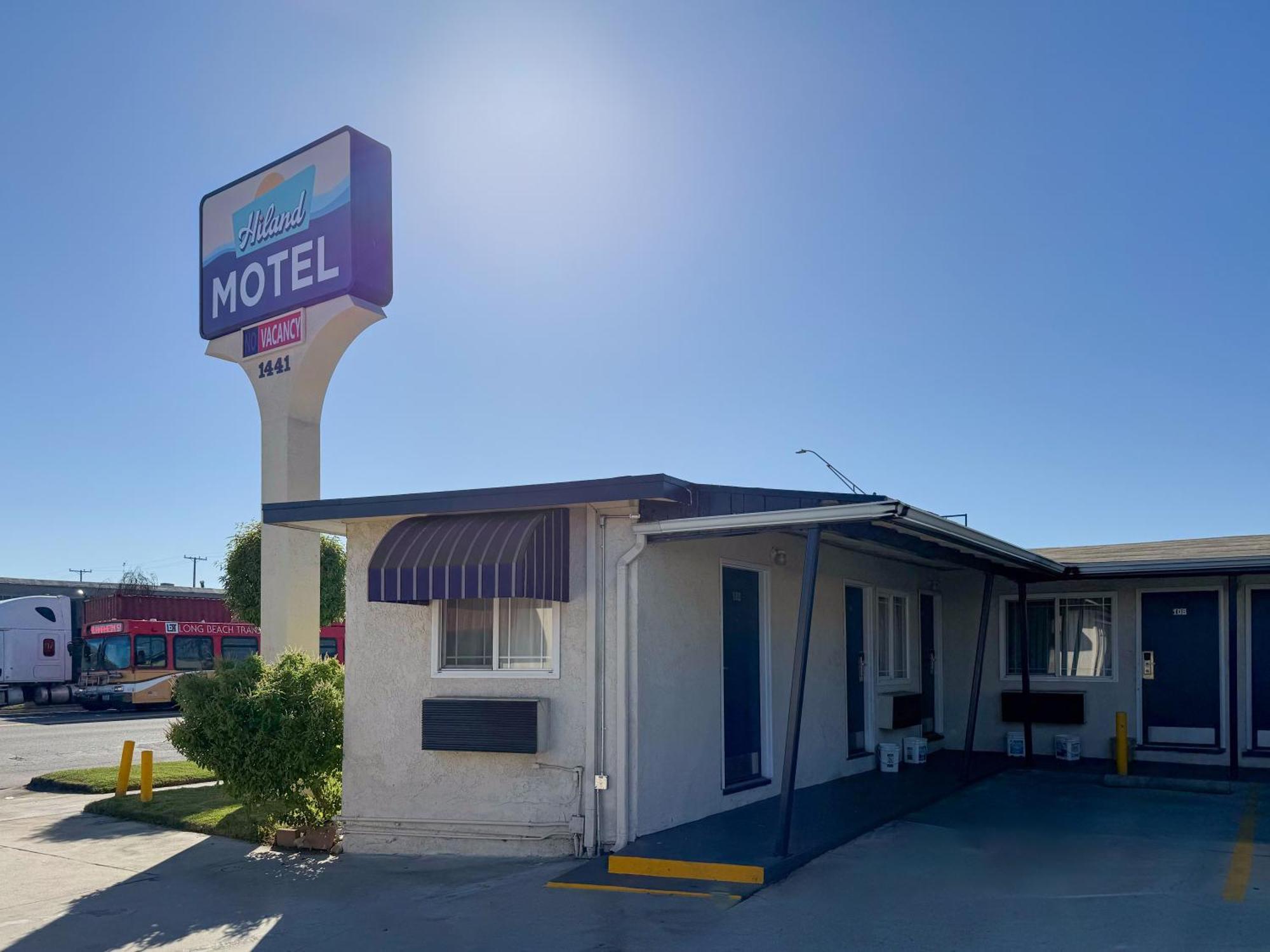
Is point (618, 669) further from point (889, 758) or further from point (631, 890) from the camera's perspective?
point (889, 758)

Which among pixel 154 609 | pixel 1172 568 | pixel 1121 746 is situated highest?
pixel 1172 568

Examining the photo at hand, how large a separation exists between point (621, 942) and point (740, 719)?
4.12 metres

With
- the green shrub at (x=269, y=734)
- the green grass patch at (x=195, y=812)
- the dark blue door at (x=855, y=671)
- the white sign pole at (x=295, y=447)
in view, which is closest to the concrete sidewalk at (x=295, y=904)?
the green grass patch at (x=195, y=812)

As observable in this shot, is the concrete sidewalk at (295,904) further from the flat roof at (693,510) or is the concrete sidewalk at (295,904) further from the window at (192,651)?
the window at (192,651)

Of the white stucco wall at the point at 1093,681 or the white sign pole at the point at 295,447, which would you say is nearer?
the white sign pole at the point at 295,447

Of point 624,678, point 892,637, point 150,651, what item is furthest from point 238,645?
point 624,678

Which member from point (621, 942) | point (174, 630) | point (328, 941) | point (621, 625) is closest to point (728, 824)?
point (621, 625)

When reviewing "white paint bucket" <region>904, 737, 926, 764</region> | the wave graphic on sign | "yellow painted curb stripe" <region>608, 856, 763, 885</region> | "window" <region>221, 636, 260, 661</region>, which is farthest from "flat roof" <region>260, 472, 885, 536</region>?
"window" <region>221, 636, 260, 661</region>

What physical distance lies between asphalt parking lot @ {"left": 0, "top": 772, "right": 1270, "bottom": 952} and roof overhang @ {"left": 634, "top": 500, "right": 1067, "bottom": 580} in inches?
102

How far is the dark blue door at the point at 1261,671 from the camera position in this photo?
13750 millimetres

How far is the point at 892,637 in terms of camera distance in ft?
48.4

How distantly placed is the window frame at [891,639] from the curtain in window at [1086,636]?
83.4 inches

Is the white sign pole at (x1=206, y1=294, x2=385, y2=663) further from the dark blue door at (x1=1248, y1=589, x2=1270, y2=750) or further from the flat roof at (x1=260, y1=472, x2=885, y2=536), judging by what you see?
the dark blue door at (x1=1248, y1=589, x2=1270, y2=750)

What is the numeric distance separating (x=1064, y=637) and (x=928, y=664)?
1.87 metres
